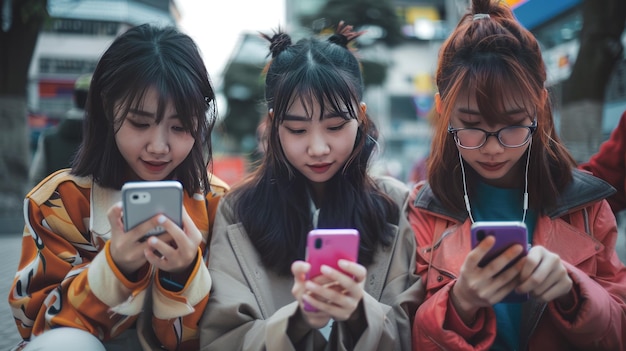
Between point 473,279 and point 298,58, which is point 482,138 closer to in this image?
point 473,279

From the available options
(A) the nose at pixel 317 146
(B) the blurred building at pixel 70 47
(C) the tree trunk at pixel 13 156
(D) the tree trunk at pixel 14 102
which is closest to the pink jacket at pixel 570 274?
(A) the nose at pixel 317 146

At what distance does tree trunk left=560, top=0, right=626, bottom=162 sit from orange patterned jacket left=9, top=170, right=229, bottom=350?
16.8 ft

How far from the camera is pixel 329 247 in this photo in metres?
1.39

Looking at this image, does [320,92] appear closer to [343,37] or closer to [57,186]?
[343,37]

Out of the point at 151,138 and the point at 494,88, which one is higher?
the point at 494,88

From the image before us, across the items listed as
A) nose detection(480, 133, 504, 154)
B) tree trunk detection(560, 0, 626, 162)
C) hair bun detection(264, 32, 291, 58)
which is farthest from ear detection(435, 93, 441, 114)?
tree trunk detection(560, 0, 626, 162)

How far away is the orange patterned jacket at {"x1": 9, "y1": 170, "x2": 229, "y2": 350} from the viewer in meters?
1.67

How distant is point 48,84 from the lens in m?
28.9

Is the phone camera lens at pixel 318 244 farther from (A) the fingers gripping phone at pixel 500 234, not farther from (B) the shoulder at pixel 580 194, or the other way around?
(B) the shoulder at pixel 580 194

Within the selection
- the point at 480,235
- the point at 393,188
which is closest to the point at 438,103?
the point at 393,188

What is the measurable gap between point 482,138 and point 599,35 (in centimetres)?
513

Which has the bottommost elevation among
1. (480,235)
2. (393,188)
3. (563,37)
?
(393,188)

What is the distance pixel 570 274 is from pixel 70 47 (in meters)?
32.1

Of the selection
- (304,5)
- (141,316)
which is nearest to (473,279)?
(141,316)
